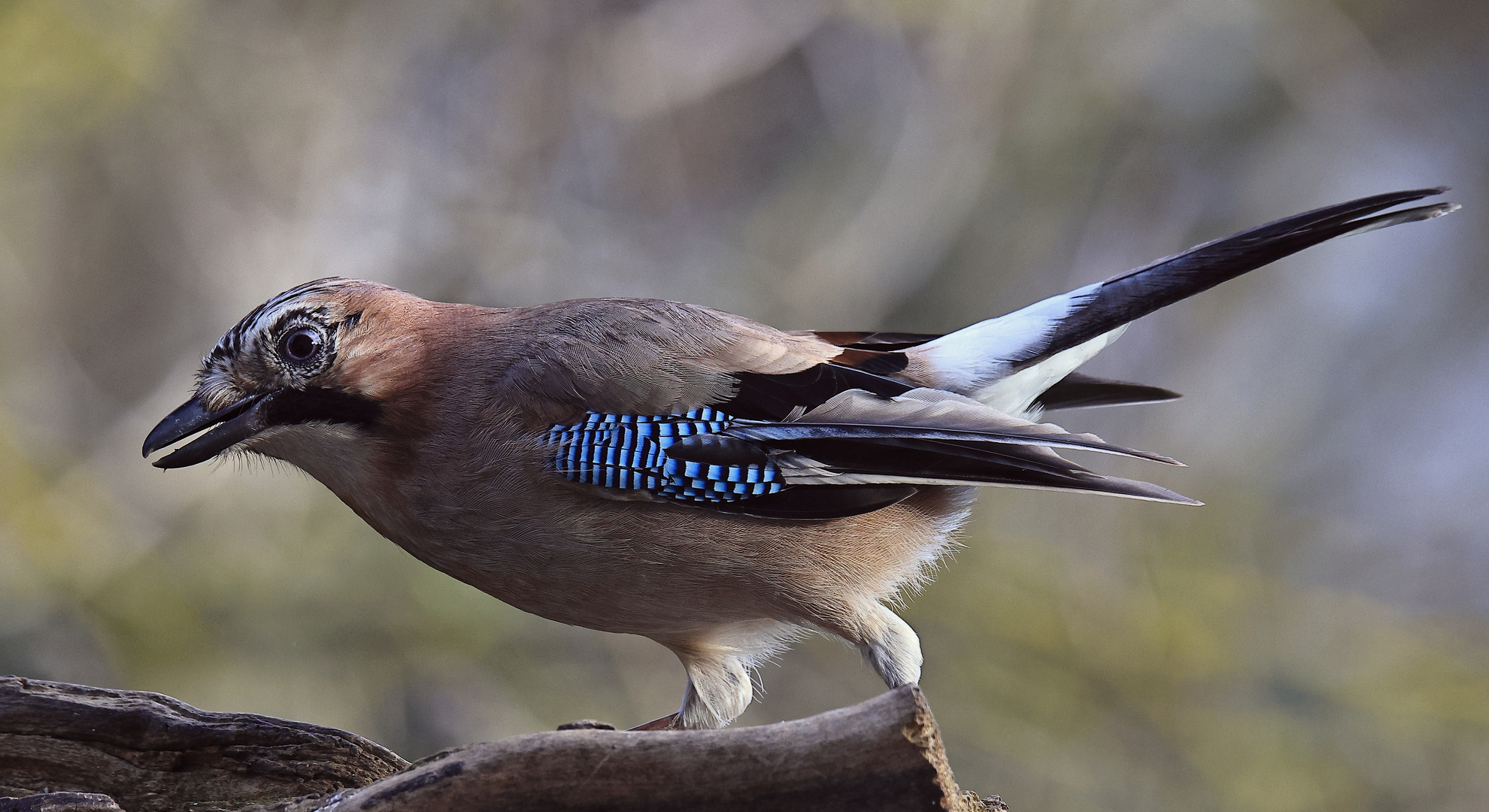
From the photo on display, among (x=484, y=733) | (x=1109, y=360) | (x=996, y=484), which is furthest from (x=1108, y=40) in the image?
(x=484, y=733)

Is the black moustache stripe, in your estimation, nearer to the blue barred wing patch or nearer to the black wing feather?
the blue barred wing patch

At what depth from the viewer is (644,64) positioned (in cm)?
574

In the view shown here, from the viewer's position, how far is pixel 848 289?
18.7ft

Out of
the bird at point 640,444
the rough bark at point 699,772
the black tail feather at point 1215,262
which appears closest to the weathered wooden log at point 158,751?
the rough bark at point 699,772

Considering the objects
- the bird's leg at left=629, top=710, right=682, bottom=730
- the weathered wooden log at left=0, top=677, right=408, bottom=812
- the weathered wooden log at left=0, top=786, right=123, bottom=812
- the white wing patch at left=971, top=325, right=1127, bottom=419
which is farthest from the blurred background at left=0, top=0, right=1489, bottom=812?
the weathered wooden log at left=0, top=786, right=123, bottom=812

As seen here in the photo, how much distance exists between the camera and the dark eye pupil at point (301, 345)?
8.86 feet

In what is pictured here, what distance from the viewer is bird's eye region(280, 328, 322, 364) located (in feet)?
8.84

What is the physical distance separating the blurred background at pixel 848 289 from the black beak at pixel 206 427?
252 centimetres

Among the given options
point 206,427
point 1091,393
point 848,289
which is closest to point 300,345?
point 206,427

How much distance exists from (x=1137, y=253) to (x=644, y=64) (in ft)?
8.61

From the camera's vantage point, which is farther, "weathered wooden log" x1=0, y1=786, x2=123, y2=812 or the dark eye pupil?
the dark eye pupil

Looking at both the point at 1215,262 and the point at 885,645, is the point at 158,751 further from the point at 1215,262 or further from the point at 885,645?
the point at 1215,262

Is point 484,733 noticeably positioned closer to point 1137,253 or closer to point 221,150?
point 221,150

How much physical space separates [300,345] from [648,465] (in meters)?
0.86
